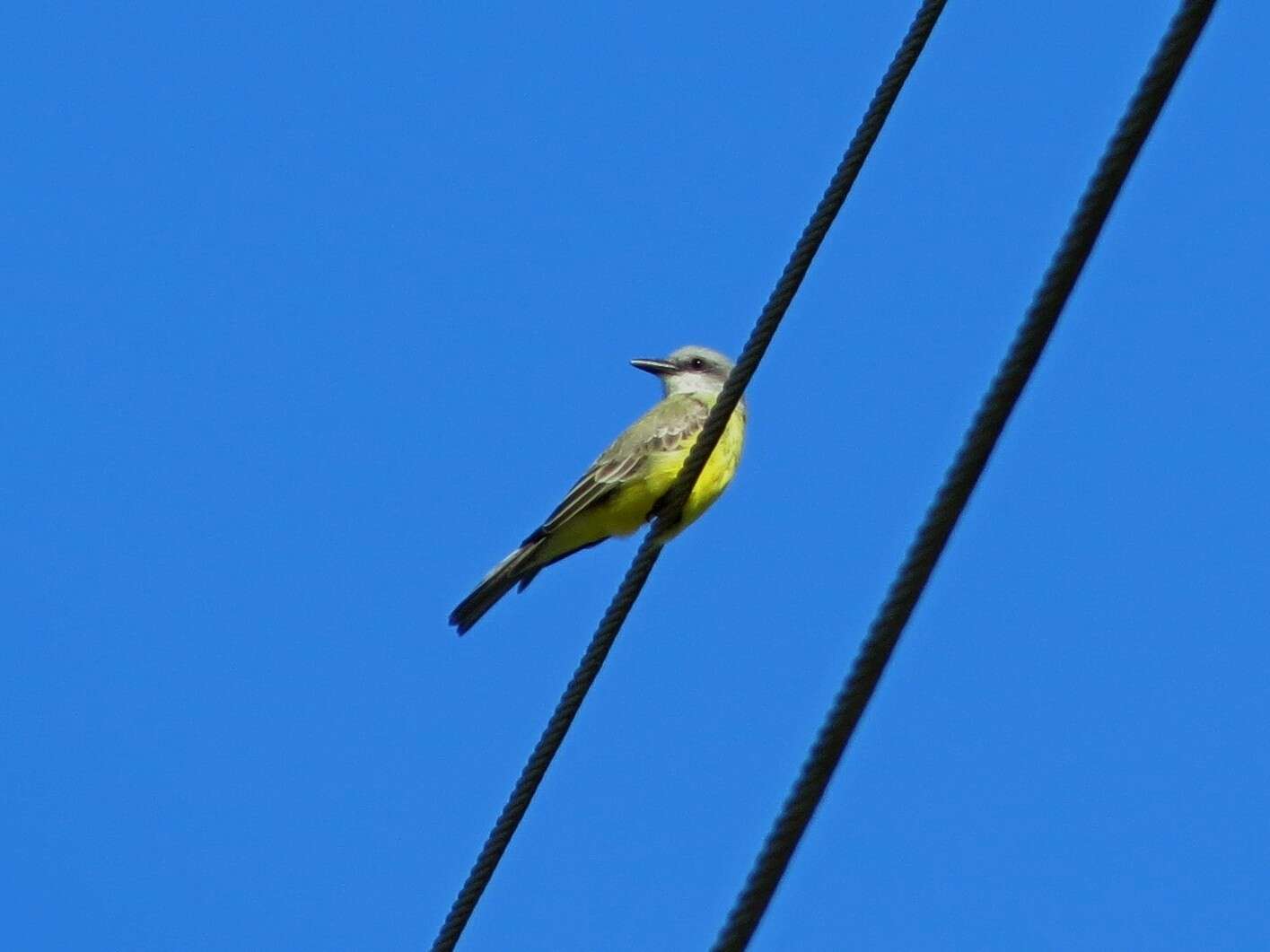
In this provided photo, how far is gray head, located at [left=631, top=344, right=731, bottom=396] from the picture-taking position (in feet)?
32.8

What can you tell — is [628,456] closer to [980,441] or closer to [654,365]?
[654,365]

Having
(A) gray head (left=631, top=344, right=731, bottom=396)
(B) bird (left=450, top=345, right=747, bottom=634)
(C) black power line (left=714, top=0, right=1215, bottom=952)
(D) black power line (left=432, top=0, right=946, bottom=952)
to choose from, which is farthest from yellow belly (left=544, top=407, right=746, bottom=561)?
(C) black power line (left=714, top=0, right=1215, bottom=952)

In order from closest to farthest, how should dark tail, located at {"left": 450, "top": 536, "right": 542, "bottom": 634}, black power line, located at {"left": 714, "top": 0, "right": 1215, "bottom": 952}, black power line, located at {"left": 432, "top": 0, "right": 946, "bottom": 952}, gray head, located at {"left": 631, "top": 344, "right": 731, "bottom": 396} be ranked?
black power line, located at {"left": 714, "top": 0, "right": 1215, "bottom": 952}, black power line, located at {"left": 432, "top": 0, "right": 946, "bottom": 952}, dark tail, located at {"left": 450, "top": 536, "right": 542, "bottom": 634}, gray head, located at {"left": 631, "top": 344, "right": 731, "bottom": 396}

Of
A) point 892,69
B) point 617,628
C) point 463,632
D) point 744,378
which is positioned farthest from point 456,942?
point 463,632

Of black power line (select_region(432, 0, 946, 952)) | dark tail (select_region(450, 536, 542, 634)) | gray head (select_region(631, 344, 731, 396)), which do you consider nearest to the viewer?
black power line (select_region(432, 0, 946, 952))

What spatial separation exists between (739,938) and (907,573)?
26.0 inches

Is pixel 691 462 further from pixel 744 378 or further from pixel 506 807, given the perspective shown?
pixel 506 807

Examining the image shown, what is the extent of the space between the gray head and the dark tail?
6.79ft

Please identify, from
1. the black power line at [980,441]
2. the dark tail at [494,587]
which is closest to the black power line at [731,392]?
the black power line at [980,441]

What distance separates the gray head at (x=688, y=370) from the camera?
9.98m

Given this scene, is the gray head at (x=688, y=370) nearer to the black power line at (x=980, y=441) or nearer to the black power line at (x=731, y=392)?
the black power line at (x=731, y=392)

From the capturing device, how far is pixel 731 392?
16.0 feet

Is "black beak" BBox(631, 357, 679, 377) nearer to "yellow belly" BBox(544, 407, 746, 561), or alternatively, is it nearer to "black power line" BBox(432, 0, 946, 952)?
"yellow belly" BBox(544, 407, 746, 561)

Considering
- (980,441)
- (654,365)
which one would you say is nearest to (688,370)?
(654,365)
